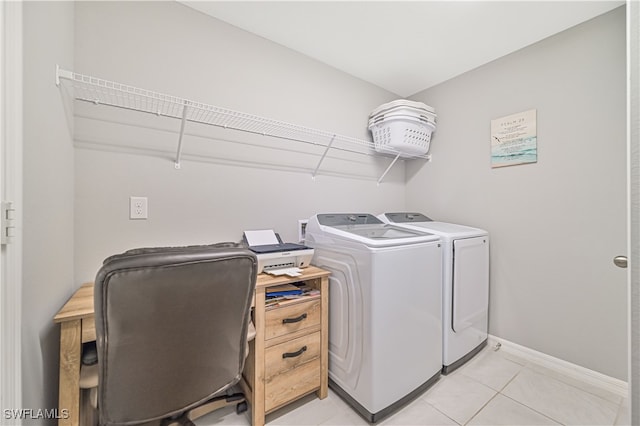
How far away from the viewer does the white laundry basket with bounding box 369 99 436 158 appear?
220 centimetres

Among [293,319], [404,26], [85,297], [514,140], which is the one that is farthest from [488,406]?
[404,26]

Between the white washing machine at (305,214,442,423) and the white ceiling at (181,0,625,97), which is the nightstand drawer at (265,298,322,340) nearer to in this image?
the white washing machine at (305,214,442,423)

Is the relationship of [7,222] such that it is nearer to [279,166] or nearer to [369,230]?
[279,166]

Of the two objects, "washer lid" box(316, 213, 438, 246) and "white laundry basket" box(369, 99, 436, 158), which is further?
"white laundry basket" box(369, 99, 436, 158)

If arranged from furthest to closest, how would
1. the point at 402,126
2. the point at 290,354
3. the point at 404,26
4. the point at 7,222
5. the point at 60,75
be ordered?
the point at 402,126
the point at 404,26
the point at 290,354
the point at 60,75
the point at 7,222

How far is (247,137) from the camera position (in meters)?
1.78

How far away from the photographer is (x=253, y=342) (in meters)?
1.31

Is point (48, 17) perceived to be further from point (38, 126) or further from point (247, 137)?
point (247, 137)

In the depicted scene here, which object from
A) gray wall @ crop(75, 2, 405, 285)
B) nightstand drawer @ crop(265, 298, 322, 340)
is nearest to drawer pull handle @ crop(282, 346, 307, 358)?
nightstand drawer @ crop(265, 298, 322, 340)

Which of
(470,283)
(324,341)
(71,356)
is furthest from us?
(470,283)

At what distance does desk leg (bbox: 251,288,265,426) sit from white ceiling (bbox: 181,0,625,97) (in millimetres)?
1772

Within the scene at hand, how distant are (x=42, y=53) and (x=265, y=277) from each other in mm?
1276

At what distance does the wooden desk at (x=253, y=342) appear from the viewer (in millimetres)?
895

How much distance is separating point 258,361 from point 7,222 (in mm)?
1106
